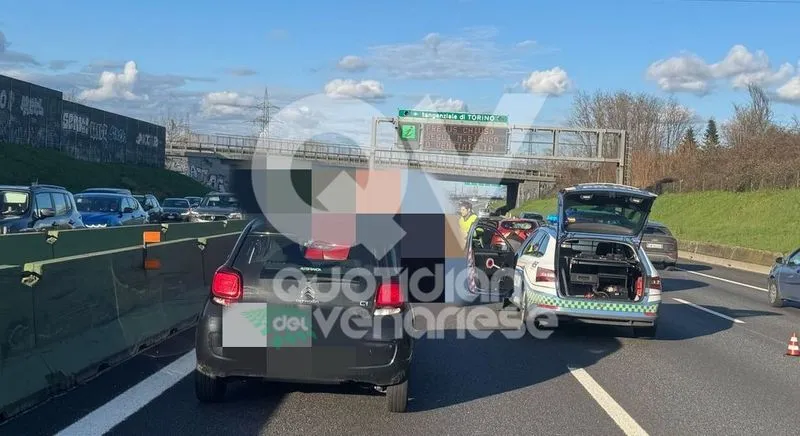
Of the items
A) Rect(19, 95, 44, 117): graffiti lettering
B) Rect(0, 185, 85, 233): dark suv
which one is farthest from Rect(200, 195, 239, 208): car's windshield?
Rect(19, 95, 44, 117): graffiti lettering

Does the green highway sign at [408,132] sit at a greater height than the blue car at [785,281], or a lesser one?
greater

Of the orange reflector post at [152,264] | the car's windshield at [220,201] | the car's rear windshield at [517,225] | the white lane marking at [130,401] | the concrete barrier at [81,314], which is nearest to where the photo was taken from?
the white lane marking at [130,401]

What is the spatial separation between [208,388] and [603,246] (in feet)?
23.4

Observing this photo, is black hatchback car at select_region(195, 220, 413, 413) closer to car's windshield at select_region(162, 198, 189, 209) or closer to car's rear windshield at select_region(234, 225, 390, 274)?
car's rear windshield at select_region(234, 225, 390, 274)

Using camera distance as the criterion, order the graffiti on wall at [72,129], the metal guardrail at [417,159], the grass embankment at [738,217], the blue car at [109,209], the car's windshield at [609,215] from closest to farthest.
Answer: the car's windshield at [609,215] < the blue car at [109,209] < the grass embankment at [738,217] < the graffiti on wall at [72,129] < the metal guardrail at [417,159]

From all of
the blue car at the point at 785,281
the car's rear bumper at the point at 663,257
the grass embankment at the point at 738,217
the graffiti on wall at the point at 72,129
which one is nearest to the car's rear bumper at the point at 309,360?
the blue car at the point at 785,281

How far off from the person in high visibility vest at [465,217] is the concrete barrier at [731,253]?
1800 cm

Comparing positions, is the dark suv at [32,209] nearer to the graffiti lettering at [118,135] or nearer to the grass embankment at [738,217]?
the grass embankment at [738,217]

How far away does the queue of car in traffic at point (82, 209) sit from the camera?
51.4 feet

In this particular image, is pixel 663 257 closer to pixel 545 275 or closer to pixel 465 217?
pixel 465 217

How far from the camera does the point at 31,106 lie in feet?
156

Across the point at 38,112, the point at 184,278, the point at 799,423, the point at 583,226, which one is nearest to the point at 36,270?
the point at 184,278

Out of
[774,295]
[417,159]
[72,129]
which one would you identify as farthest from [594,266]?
[72,129]

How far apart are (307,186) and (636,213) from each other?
5091 mm
